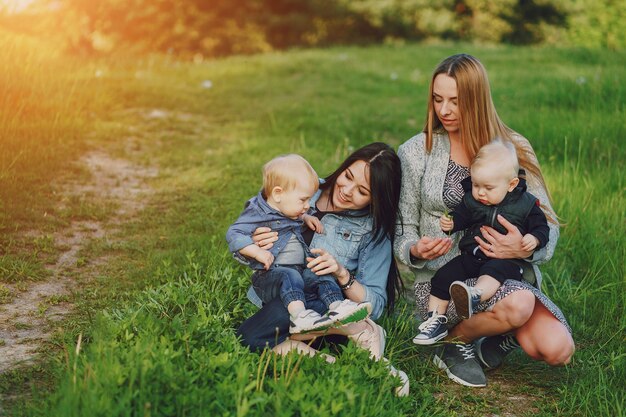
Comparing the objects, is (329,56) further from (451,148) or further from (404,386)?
(404,386)

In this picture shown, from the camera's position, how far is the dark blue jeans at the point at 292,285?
11.7 ft

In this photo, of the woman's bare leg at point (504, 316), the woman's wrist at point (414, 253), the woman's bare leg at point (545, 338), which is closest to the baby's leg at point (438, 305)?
the woman's bare leg at point (504, 316)

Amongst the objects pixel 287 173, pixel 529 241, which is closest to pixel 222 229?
pixel 287 173

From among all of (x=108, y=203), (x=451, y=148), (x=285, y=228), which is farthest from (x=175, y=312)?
(x=108, y=203)

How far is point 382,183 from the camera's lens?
3.94 m

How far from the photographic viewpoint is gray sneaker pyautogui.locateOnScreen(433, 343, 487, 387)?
376 centimetres

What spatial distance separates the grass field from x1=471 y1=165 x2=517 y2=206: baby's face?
0.82 metres

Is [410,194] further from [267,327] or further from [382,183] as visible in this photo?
[267,327]

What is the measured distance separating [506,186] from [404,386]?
3.50ft

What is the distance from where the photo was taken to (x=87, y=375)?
9.27 ft

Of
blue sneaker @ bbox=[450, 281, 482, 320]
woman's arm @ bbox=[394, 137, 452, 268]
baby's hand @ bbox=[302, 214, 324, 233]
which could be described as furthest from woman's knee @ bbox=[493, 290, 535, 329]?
baby's hand @ bbox=[302, 214, 324, 233]

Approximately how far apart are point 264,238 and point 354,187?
0.55m

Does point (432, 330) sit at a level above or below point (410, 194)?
below

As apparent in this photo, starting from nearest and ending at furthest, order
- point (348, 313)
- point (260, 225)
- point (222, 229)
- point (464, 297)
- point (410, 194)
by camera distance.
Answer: point (348, 313) → point (464, 297) → point (260, 225) → point (410, 194) → point (222, 229)
